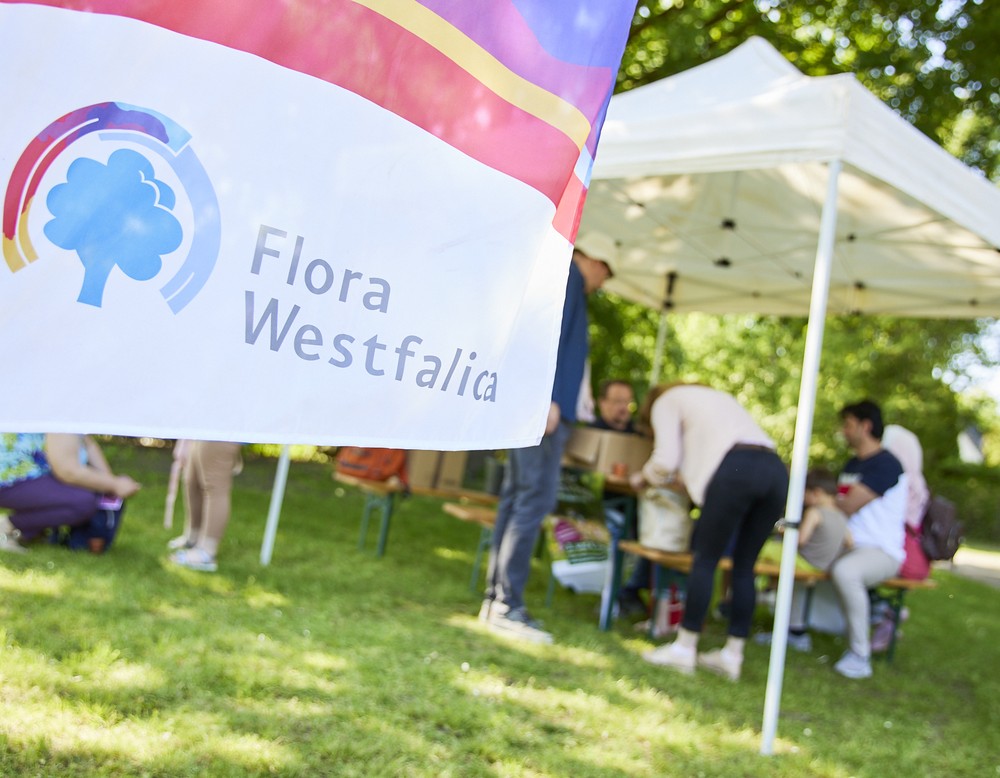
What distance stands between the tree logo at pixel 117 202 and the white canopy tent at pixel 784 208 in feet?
10.1

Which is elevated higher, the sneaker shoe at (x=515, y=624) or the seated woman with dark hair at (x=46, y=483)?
the seated woman with dark hair at (x=46, y=483)

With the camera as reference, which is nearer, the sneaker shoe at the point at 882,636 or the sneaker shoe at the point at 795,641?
the sneaker shoe at the point at 795,641

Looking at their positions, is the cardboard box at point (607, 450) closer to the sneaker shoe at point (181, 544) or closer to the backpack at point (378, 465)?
the backpack at point (378, 465)

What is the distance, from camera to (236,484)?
10.0 m

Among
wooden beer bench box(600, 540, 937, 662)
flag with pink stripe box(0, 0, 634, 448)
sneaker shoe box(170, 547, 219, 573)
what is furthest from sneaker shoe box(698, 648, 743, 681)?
flag with pink stripe box(0, 0, 634, 448)

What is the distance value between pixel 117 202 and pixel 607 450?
4.99m

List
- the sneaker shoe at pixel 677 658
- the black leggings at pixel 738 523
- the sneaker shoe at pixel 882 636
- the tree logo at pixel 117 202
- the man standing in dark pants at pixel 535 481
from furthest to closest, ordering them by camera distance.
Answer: the sneaker shoe at pixel 882 636
the man standing in dark pants at pixel 535 481
the sneaker shoe at pixel 677 658
the black leggings at pixel 738 523
the tree logo at pixel 117 202

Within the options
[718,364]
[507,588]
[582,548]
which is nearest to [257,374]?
[507,588]

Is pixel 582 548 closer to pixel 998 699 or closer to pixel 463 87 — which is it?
pixel 998 699

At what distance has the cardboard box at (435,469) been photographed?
21.7 ft

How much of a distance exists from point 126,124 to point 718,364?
737 inches

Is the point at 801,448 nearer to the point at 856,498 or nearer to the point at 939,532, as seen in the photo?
the point at 856,498

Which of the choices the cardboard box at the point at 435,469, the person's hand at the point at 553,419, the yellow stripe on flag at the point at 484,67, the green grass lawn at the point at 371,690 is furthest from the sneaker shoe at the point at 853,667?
the yellow stripe on flag at the point at 484,67

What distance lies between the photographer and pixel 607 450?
6039mm
